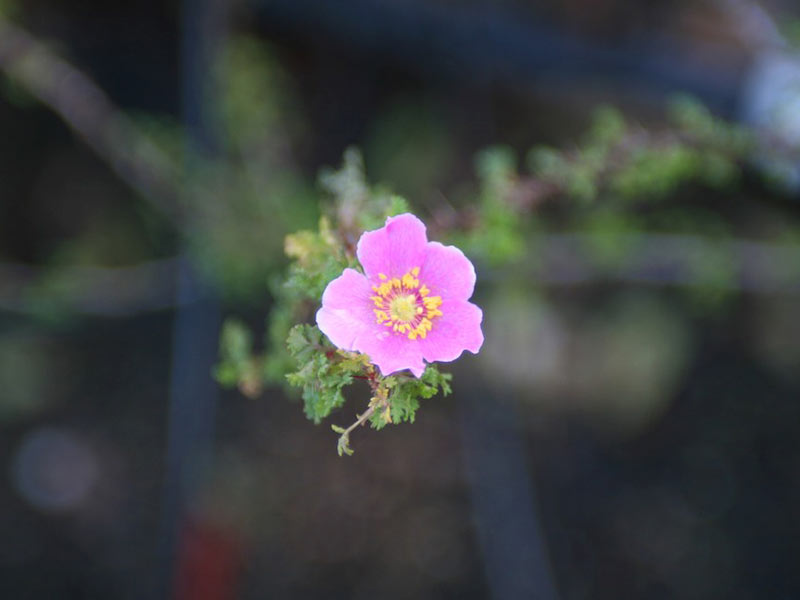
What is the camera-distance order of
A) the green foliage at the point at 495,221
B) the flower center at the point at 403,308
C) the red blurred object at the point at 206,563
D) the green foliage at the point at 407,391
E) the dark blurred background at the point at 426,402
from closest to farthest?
the green foliage at the point at 407,391 < the flower center at the point at 403,308 < the green foliage at the point at 495,221 < the red blurred object at the point at 206,563 < the dark blurred background at the point at 426,402

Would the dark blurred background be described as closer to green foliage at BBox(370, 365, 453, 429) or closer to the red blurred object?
the red blurred object

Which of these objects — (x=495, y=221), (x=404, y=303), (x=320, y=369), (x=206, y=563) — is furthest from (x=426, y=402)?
(x=320, y=369)

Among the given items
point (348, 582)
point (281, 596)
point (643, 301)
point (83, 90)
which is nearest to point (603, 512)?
point (643, 301)

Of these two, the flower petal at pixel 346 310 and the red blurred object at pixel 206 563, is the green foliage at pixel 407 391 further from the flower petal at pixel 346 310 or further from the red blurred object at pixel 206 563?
the red blurred object at pixel 206 563

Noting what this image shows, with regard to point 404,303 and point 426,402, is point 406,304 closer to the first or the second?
point 404,303

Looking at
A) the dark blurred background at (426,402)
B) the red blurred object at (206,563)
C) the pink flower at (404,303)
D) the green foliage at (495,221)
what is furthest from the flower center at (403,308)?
the red blurred object at (206,563)

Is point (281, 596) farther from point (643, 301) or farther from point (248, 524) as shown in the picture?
point (643, 301)
